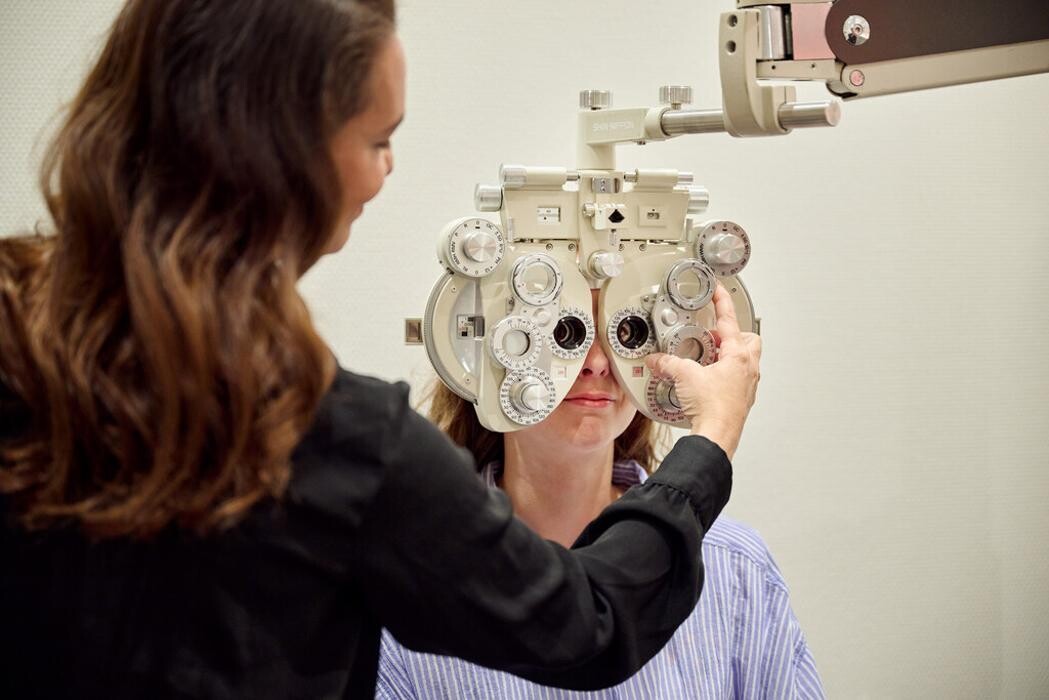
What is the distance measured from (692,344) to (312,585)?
2.36 ft

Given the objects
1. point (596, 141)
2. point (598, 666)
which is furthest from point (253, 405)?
point (596, 141)

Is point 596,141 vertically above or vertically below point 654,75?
below

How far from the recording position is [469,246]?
4.60 feet

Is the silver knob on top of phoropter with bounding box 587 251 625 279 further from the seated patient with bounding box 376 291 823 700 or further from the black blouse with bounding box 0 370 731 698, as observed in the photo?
the black blouse with bounding box 0 370 731 698

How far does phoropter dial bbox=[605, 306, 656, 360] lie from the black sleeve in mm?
405

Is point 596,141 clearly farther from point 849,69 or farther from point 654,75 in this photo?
point 654,75

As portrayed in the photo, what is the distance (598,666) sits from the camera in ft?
3.46

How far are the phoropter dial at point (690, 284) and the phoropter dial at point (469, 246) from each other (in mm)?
228

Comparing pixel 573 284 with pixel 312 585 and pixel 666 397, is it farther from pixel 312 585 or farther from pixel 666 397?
pixel 312 585

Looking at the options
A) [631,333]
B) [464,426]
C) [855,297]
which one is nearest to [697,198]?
[631,333]

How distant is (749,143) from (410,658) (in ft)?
4.27

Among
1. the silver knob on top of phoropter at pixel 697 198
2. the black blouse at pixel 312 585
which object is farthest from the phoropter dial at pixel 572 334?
the black blouse at pixel 312 585

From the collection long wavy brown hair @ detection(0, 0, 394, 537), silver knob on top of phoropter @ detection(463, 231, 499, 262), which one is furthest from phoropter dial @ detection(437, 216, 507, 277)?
long wavy brown hair @ detection(0, 0, 394, 537)

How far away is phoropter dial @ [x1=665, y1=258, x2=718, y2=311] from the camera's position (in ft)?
4.90
